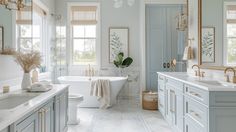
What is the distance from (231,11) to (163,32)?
11.0 ft

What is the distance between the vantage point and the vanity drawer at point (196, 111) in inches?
89.7

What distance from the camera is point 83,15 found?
257 inches

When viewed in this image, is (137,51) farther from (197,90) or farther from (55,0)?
(197,90)

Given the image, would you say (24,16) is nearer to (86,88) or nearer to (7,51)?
(7,51)

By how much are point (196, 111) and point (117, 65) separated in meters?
3.85

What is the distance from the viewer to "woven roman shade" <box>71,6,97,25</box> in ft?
21.3

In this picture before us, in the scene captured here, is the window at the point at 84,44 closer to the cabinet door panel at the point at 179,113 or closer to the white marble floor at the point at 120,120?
the white marble floor at the point at 120,120

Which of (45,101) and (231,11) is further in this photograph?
(231,11)

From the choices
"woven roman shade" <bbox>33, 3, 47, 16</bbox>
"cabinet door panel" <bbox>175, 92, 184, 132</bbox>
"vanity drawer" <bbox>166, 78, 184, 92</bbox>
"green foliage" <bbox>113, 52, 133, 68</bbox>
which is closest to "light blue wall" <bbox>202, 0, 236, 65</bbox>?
"vanity drawer" <bbox>166, 78, 184, 92</bbox>

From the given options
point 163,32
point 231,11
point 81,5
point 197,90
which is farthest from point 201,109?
point 81,5

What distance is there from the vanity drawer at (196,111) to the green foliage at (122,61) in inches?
136

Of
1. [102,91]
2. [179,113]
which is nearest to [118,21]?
[102,91]

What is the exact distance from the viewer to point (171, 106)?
370 centimetres

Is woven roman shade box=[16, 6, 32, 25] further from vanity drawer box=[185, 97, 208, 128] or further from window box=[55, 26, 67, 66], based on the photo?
vanity drawer box=[185, 97, 208, 128]
